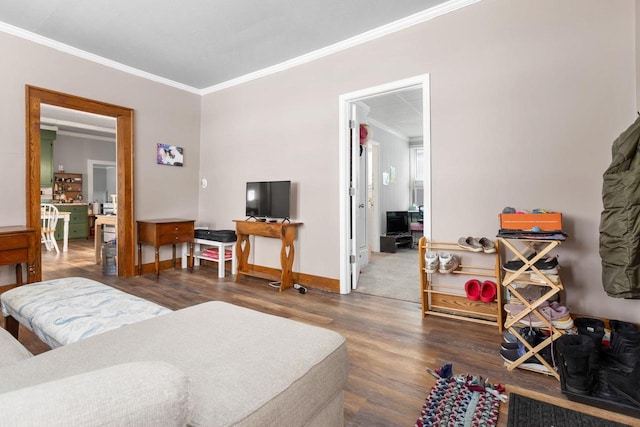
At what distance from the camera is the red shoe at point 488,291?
2.56m

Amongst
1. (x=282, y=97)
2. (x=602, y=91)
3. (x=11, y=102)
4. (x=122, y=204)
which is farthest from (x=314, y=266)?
(x=11, y=102)

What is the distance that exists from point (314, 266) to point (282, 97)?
218 centimetres

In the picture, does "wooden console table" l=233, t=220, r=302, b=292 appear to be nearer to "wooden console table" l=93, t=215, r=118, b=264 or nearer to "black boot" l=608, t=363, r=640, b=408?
"wooden console table" l=93, t=215, r=118, b=264

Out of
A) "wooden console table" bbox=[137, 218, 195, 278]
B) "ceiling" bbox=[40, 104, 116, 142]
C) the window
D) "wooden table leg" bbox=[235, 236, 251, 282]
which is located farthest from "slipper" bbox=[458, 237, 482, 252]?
"ceiling" bbox=[40, 104, 116, 142]

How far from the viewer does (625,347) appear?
175 centimetres

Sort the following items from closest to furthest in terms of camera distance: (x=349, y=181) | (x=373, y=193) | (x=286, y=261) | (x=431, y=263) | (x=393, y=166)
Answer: (x=431, y=263), (x=349, y=181), (x=286, y=261), (x=373, y=193), (x=393, y=166)

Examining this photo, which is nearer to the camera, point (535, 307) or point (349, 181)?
point (535, 307)

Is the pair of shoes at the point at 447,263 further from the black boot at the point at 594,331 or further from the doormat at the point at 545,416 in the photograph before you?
the doormat at the point at 545,416

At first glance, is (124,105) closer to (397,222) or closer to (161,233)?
(161,233)

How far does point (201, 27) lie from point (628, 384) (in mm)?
4172

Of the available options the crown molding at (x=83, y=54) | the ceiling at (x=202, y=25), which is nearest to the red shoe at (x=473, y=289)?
the ceiling at (x=202, y=25)

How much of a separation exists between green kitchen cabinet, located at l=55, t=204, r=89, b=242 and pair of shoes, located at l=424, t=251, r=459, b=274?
8501mm

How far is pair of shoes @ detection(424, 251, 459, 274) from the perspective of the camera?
8.83 feet

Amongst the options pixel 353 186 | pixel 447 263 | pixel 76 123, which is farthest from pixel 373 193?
pixel 76 123
